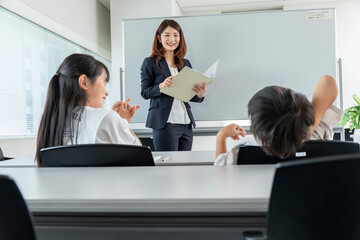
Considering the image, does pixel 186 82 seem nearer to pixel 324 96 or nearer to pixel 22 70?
pixel 324 96

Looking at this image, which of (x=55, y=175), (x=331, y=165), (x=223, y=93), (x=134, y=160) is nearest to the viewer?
(x=331, y=165)

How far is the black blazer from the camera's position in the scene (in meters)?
2.51

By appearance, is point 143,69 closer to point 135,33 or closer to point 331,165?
point 135,33

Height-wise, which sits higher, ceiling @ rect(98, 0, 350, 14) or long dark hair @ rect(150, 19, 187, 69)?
ceiling @ rect(98, 0, 350, 14)

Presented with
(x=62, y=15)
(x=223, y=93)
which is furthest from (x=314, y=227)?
(x=62, y=15)

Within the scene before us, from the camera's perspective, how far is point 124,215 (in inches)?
24.7

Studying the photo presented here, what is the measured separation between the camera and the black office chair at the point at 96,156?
1007mm

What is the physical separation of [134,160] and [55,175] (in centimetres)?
26

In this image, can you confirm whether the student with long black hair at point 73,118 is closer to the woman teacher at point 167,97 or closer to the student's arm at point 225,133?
the student's arm at point 225,133

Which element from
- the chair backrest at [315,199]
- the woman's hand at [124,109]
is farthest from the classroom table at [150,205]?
the woman's hand at [124,109]

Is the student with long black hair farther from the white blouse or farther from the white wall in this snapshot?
the white wall

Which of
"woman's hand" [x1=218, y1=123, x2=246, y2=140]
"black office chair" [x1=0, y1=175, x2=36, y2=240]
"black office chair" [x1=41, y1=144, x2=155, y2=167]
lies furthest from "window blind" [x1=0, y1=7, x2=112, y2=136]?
"black office chair" [x1=0, y1=175, x2=36, y2=240]

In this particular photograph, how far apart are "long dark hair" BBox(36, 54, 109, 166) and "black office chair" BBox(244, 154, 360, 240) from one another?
102 cm

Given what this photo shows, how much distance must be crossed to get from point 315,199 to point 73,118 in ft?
3.53
